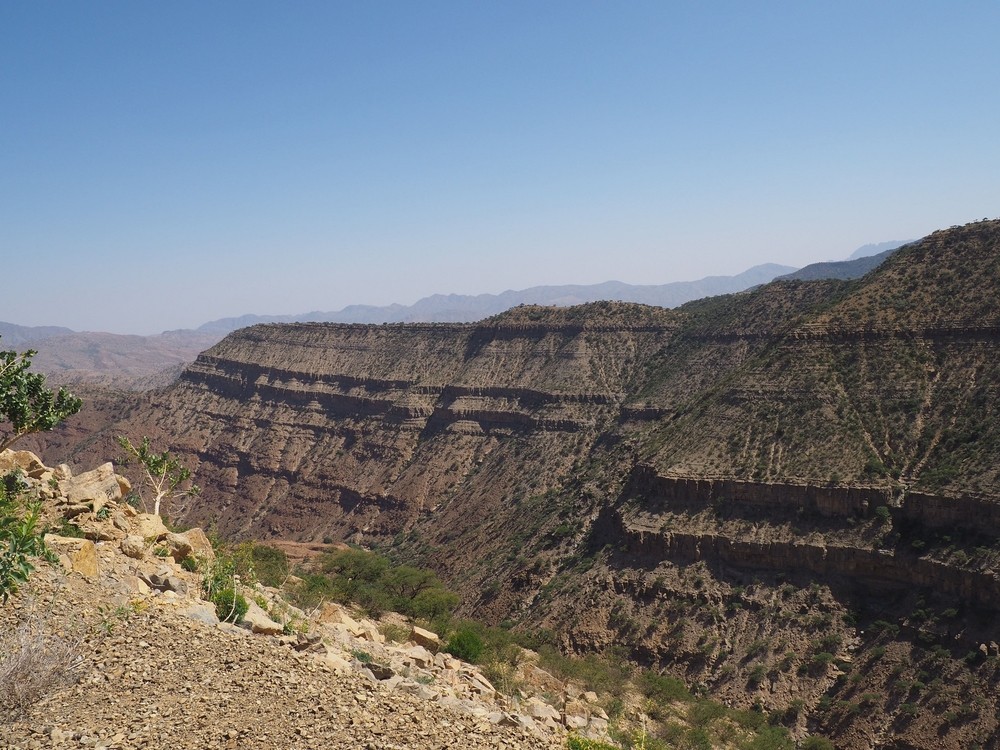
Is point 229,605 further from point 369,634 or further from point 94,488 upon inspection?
point 94,488

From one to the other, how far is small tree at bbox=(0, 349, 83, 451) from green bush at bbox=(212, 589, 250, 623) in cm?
860

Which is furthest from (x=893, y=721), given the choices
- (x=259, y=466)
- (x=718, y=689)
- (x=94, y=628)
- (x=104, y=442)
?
(x=104, y=442)

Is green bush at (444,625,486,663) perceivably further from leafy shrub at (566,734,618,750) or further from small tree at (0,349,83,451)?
small tree at (0,349,83,451)

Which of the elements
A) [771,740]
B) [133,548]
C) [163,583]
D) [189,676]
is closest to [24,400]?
[133,548]

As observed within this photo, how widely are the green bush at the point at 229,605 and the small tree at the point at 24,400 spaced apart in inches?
339

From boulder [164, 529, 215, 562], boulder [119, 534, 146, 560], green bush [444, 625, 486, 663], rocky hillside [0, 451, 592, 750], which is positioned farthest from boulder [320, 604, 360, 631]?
boulder [119, 534, 146, 560]

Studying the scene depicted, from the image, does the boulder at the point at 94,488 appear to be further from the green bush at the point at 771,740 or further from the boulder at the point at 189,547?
the green bush at the point at 771,740

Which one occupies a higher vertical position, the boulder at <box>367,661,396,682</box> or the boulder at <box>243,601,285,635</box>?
the boulder at <box>243,601,285,635</box>

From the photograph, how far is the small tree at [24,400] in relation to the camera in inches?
933

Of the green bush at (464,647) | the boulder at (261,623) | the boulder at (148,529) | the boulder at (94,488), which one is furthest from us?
the green bush at (464,647)

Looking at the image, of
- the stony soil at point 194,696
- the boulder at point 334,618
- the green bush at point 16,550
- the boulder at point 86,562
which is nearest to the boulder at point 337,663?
the stony soil at point 194,696

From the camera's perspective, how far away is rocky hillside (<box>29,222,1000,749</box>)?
138 ft

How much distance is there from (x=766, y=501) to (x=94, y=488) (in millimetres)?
41363

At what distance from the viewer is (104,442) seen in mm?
134750
